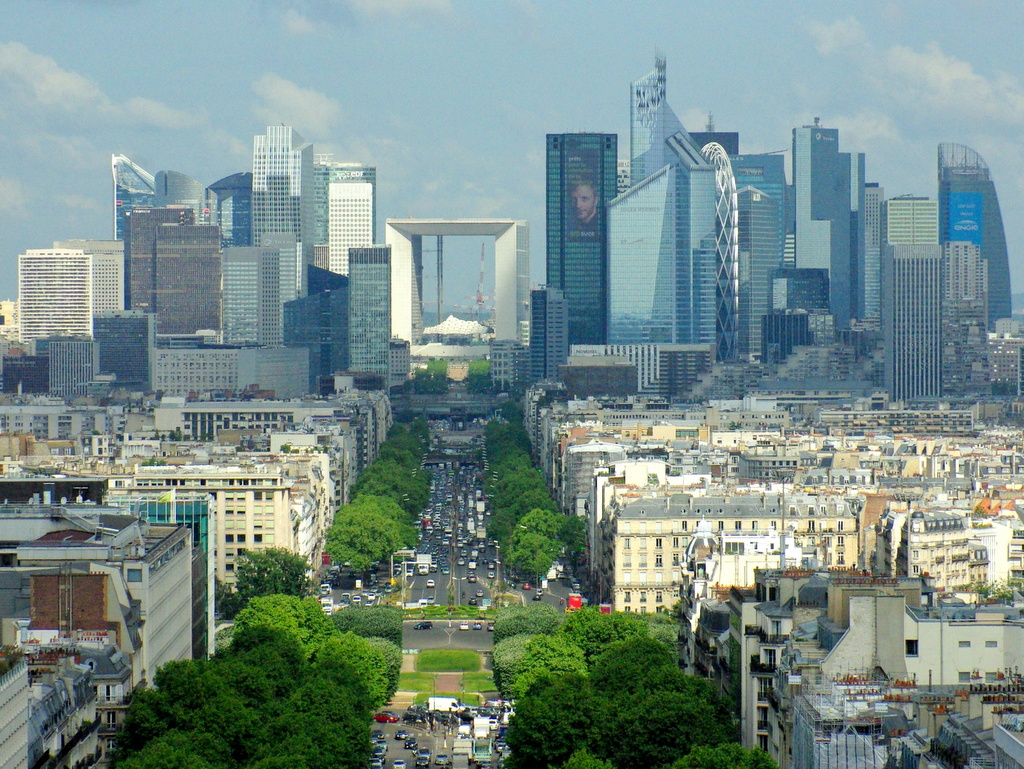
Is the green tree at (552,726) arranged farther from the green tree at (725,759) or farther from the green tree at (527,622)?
the green tree at (527,622)

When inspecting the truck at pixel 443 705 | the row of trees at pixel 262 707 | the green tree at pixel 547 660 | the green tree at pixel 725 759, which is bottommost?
the truck at pixel 443 705

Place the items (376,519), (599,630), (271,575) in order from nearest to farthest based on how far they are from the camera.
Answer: (599,630) → (271,575) → (376,519)

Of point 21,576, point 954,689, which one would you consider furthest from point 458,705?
point 954,689

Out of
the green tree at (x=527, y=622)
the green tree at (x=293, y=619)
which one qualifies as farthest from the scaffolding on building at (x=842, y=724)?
the green tree at (x=527, y=622)

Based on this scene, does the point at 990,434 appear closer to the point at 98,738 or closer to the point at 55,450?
the point at 55,450

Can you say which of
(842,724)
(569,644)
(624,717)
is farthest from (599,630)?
(842,724)

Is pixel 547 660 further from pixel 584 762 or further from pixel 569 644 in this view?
pixel 584 762

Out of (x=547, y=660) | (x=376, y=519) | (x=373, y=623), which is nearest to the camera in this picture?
(x=547, y=660)
